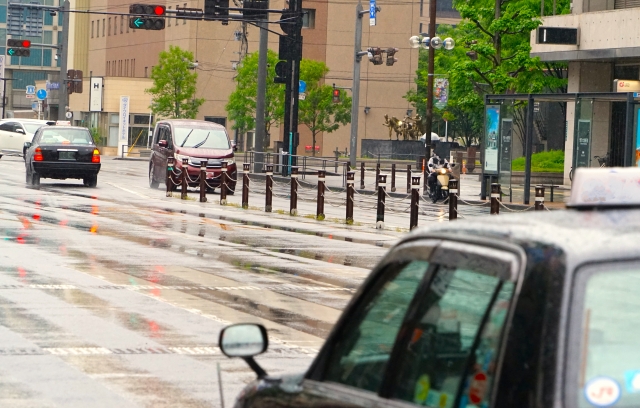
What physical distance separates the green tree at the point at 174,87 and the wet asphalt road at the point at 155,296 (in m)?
56.0

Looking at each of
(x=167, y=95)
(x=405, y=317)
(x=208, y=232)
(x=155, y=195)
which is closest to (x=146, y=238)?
(x=208, y=232)

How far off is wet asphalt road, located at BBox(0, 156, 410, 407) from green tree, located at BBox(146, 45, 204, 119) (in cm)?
5602

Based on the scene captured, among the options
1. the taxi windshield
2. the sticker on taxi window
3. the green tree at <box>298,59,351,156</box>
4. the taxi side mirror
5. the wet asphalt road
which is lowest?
the wet asphalt road

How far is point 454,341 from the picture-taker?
3232 mm

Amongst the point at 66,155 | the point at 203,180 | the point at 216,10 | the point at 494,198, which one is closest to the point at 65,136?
the point at 66,155

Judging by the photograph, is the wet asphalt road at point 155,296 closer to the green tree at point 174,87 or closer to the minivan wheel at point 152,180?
the minivan wheel at point 152,180

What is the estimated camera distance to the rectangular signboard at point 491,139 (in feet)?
113

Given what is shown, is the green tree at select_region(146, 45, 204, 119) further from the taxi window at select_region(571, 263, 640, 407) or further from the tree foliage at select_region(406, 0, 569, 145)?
the taxi window at select_region(571, 263, 640, 407)

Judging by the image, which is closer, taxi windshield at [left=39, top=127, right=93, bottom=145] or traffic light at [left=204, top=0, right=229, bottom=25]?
taxi windshield at [left=39, top=127, right=93, bottom=145]

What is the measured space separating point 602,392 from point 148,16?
129 ft

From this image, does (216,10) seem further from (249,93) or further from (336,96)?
(336,96)

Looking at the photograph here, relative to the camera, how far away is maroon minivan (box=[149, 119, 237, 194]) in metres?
34.3

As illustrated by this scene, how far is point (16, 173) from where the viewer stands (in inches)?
1620

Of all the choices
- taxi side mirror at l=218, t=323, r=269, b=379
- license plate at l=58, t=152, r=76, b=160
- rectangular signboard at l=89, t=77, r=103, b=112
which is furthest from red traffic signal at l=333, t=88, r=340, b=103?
taxi side mirror at l=218, t=323, r=269, b=379
